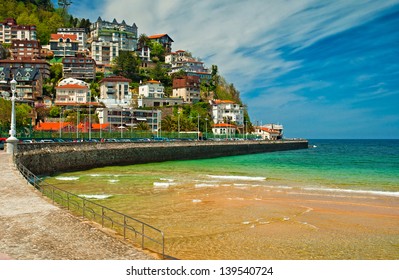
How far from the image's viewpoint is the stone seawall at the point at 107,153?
106 ft

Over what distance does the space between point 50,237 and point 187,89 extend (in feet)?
337

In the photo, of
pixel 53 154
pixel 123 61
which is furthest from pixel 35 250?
pixel 123 61

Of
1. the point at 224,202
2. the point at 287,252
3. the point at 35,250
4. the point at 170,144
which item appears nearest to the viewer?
the point at 35,250

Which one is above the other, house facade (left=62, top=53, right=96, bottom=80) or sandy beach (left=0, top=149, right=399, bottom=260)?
house facade (left=62, top=53, right=96, bottom=80)

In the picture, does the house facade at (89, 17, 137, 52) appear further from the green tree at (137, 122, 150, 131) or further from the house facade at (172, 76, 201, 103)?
the green tree at (137, 122, 150, 131)

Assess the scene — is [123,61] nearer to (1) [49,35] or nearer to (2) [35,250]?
(1) [49,35]

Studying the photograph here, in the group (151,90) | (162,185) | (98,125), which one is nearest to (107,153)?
(162,185)

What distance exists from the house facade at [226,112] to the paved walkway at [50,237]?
99.0m

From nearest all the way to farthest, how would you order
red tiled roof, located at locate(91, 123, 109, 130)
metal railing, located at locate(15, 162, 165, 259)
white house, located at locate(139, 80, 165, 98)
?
metal railing, located at locate(15, 162, 165, 259) → red tiled roof, located at locate(91, 123, 109, 130) → white house, located at locate(139, 80, 165, 98)

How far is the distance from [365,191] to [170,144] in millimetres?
37104

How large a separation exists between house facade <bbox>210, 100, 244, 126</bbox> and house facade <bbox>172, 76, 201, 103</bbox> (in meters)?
6.15

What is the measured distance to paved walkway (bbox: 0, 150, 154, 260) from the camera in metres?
7.99

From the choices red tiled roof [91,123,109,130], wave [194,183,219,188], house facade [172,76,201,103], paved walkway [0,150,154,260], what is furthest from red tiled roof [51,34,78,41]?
paved walkway [0,150,154,260]

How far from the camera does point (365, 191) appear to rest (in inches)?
953
